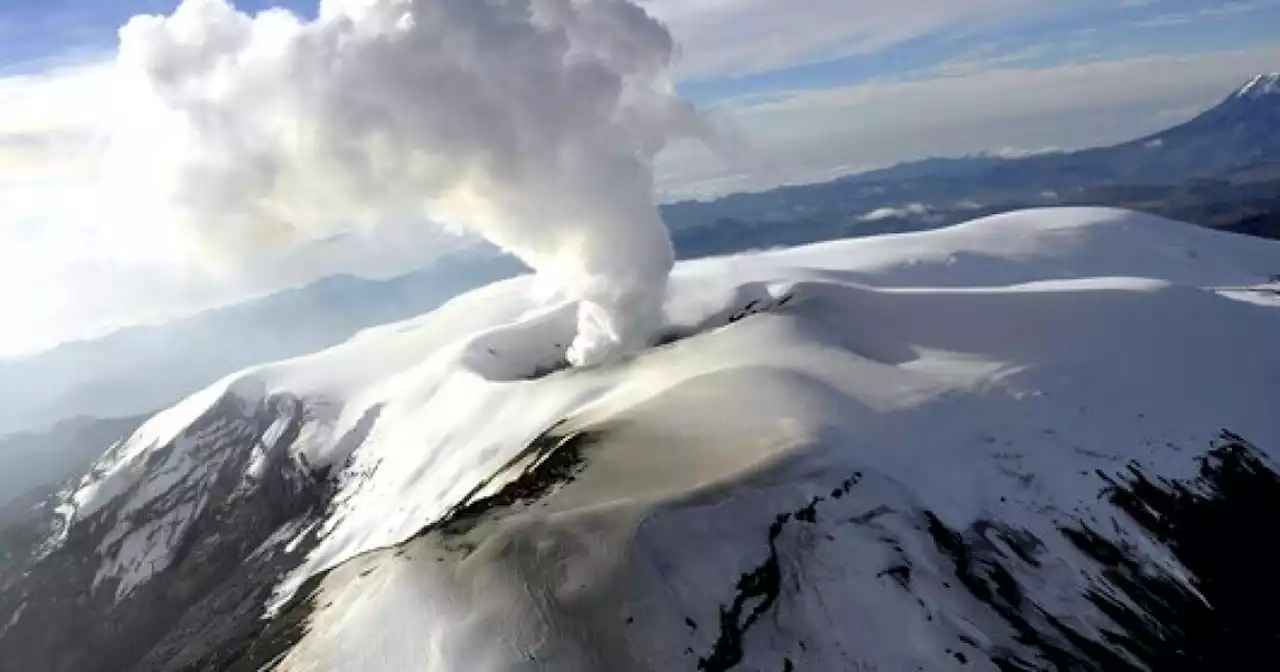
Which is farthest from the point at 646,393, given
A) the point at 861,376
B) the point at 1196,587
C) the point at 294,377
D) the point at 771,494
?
the point at 294,377

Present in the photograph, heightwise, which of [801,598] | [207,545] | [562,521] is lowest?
[207,545]

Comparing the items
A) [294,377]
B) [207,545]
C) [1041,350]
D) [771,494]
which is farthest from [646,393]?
[294,377]

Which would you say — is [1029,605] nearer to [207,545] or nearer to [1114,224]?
[207,545]

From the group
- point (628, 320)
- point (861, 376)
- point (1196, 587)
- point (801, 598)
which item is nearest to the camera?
point (801, 598)

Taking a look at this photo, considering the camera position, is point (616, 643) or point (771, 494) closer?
point (616, 643)

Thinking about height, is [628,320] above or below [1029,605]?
above

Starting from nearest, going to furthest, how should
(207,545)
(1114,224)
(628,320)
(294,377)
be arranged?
(628,320) < (207,545) < (294,377) < (1114,224)

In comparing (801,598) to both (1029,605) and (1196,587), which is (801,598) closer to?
(1029,605)
